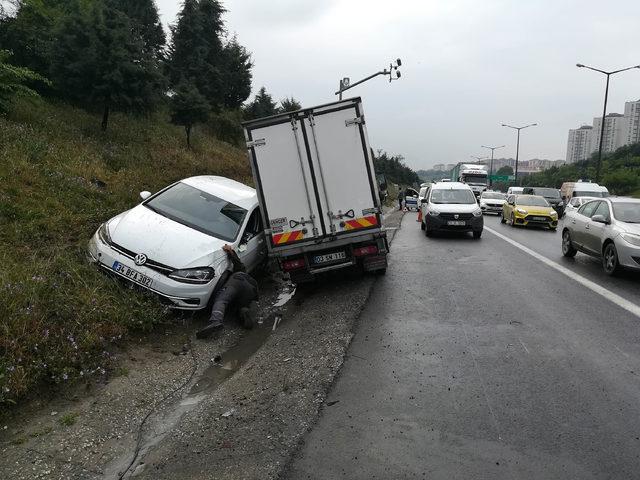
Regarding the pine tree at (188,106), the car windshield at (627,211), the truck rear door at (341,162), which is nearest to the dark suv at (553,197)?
the pine tree at (188,106)

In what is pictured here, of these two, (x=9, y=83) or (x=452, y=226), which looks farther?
(x=452, y=226)

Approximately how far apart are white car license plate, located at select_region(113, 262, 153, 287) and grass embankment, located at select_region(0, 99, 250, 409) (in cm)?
15

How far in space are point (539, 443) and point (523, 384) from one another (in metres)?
1.06

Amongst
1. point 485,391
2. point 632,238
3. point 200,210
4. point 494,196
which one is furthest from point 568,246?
point 494,196

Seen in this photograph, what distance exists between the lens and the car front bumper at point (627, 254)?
363 inches

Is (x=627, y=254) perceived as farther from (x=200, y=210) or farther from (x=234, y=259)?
Result: (x=200, y=210)

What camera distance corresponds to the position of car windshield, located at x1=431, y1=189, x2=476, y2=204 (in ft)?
55.5

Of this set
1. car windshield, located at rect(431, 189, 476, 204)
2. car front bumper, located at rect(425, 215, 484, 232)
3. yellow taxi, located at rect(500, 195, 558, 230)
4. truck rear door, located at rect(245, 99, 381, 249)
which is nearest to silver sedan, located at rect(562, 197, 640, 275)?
car front bumper, located at rect(425, 215, 484, 232)

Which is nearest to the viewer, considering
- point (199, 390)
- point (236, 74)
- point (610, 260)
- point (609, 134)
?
point (199, 390)

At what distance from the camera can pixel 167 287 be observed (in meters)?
6.59

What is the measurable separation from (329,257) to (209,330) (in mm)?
3052

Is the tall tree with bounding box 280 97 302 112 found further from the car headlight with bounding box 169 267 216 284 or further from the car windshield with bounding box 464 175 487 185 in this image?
the car headlight with bounding box 169 267 216 284

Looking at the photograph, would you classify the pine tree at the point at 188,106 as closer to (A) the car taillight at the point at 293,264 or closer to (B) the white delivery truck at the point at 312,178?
(B) the white delivery truck at the point at 312,178

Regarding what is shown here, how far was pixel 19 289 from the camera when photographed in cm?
568
